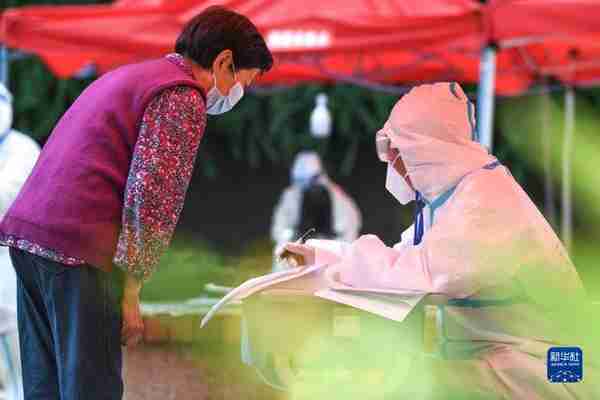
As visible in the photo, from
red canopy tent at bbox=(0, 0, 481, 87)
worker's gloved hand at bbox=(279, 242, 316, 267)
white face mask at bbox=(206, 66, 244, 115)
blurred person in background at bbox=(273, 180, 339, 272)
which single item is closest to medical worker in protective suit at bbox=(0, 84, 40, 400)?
red canopy tent at bbox=(0, 0, 481, 87)

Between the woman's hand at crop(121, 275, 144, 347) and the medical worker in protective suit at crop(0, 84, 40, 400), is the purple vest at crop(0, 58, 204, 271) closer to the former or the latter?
the woman's hand at crop(121, 275, 144, 347)

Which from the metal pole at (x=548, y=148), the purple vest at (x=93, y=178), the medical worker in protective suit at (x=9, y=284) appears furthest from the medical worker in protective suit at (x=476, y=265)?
the metal pole at (x=548, y=148)

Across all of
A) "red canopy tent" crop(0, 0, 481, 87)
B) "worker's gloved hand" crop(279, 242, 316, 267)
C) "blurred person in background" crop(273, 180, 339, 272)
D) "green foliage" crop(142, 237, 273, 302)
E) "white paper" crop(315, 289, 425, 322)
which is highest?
"red canopy tent" crop(0, 0, 481, 87)

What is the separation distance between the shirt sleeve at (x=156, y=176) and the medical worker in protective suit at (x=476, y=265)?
0.66m

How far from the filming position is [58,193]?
280cm

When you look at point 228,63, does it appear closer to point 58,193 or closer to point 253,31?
→ point 253,31

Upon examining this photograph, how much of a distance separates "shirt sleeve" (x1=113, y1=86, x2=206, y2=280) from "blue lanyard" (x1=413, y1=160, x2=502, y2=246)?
86 centimetres

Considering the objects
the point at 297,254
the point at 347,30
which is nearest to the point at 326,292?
the point at 297,254

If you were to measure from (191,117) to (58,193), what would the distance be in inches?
15.7

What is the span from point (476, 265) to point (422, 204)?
1.63 feet

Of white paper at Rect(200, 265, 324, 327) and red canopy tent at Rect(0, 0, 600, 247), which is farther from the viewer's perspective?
red canopy tent at Rect(0, 0, 600, 247)

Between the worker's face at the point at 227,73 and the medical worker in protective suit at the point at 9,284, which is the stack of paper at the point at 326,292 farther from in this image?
the medical worker in protective suit at the point at 9,284

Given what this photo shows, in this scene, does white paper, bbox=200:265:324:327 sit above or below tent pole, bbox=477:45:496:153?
below

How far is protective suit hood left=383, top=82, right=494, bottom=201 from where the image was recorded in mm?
3260
